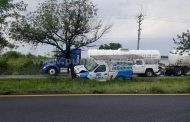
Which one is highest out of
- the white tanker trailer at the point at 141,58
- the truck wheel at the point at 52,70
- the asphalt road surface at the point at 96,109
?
the white tanker trailer at the point at 141,58

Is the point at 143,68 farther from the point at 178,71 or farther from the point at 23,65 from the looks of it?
the point at 23,65

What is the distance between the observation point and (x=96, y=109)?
11.1 metres

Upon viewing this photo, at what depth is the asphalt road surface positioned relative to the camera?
981 centimetres

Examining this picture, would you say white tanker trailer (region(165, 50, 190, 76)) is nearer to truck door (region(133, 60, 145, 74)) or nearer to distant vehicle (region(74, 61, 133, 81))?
truck door (region(133, 60, 145, 74))

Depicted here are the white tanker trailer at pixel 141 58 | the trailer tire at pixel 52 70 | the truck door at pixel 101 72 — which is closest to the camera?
the truck door at pixel 101 72

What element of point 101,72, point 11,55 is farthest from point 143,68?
point 11,55

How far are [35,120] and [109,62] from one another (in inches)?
985

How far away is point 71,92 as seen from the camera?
1483 centimetres

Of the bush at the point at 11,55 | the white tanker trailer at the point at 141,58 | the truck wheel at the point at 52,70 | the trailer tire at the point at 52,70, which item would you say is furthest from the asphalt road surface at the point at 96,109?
the trailer tire at the point at 52,70

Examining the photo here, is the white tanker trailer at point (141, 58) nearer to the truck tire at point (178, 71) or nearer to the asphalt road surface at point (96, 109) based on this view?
the truck tire at point (178, 71)

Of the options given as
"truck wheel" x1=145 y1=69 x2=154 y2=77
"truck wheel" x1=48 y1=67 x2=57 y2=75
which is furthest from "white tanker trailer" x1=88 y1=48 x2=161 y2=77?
"truck wheel" x1=48 y1=67 x2=57 y2=75

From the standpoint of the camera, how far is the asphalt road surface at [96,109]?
9.81 meters

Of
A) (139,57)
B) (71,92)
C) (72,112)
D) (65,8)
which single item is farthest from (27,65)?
(72,112)

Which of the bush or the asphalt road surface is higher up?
the bush
